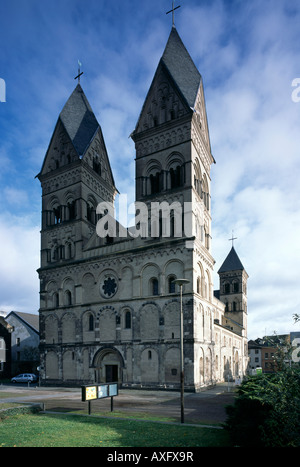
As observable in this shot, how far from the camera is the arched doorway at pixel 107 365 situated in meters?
36.4

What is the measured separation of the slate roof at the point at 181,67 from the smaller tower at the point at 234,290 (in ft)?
173

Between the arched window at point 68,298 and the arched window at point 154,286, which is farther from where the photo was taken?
the arched window at point 68,298

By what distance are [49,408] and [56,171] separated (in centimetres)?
3133

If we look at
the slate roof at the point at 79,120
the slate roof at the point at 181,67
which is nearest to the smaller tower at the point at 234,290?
the slate roof at the point at 79,120

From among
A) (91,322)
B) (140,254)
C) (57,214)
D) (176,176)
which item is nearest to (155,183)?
(176,176)

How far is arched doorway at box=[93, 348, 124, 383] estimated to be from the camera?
36438 mm

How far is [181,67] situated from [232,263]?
54.6m

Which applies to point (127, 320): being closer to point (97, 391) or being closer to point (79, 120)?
point (97, 391)

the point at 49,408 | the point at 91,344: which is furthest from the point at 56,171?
the point at 49,408

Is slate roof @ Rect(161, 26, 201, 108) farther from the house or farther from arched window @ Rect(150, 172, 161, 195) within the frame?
the house

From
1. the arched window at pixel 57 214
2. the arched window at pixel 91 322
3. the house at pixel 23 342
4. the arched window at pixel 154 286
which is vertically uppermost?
the arched window at pixel 57 214

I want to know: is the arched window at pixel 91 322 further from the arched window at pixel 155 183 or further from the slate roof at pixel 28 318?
the slate roof at pixel 28 318

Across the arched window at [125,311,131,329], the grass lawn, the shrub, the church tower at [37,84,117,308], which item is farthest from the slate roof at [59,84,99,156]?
the shrub

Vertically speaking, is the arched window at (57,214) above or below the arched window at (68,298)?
above
